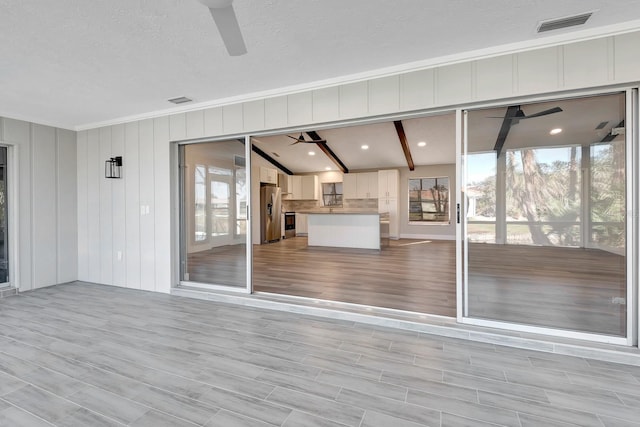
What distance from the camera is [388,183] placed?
959 cm

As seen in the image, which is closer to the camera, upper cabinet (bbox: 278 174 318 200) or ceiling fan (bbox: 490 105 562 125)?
ceiling fan (bbox: 490 105 562 125)

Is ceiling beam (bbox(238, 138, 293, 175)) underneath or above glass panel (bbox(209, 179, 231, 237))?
above

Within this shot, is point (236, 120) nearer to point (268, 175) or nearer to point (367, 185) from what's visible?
point (268, 175)

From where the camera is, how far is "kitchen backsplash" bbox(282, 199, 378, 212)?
33.4 feet

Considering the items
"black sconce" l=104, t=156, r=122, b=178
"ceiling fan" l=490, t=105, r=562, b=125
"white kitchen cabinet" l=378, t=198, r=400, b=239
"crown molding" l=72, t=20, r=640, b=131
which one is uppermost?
"crown molding" l=72, t=20, r=640, b=131

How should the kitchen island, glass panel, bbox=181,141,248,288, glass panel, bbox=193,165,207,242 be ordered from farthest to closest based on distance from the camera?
the kitchen island, glass panel, bbox=193,165,207,242, glass panel, bbox=181,141,248,288

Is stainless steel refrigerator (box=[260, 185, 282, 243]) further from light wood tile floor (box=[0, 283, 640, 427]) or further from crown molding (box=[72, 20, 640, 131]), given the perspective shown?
light wood tile floor (box=[0, 283, 640, 427])

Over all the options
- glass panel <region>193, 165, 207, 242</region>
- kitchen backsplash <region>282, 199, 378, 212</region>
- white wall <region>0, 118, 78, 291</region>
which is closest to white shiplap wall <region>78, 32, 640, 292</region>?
white wall <region>0, 118, 78, 291</region>

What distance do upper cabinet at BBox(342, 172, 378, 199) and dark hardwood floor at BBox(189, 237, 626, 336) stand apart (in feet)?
16.1

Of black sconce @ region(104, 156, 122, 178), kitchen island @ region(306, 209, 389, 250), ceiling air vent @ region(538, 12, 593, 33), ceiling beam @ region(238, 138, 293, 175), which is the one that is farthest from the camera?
ceiling beam @ region(238, 138, 293, 175)

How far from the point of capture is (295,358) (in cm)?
227

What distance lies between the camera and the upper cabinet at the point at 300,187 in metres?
10.6

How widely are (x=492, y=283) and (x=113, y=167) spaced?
16.7 ft

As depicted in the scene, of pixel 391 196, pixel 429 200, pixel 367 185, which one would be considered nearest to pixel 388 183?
pixel 391 196
